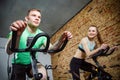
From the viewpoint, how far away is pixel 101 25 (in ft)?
10.5

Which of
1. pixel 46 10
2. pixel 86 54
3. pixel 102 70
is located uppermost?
pixel 46 10

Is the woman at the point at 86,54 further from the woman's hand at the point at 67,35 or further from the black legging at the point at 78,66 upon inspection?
the woman's hand at the point at 67,35

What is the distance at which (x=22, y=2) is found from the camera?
3742 mm

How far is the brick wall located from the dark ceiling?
6.8 inches

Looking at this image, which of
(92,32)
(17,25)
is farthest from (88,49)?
(17,25)

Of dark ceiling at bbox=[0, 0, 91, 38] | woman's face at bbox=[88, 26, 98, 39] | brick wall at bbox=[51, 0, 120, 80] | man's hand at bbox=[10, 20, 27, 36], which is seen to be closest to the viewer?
man's hand at bbox=[10, 20, 27, 36]

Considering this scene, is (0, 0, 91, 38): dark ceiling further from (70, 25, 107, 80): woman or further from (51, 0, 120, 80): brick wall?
(70, 25, 107, 80): woman

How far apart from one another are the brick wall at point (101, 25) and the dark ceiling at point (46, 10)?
0.57ft

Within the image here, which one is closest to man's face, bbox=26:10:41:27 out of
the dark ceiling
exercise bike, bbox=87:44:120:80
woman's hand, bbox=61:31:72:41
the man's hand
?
woman's hand, bbox=61:31:72:41

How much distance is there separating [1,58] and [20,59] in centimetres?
325

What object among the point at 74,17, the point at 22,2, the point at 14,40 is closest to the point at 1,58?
the point at 22,2

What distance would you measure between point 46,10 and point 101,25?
4.96 ft

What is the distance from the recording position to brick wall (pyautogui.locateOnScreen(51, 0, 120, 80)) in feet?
9.34

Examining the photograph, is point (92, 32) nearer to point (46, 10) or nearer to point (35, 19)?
point (46, 10)
